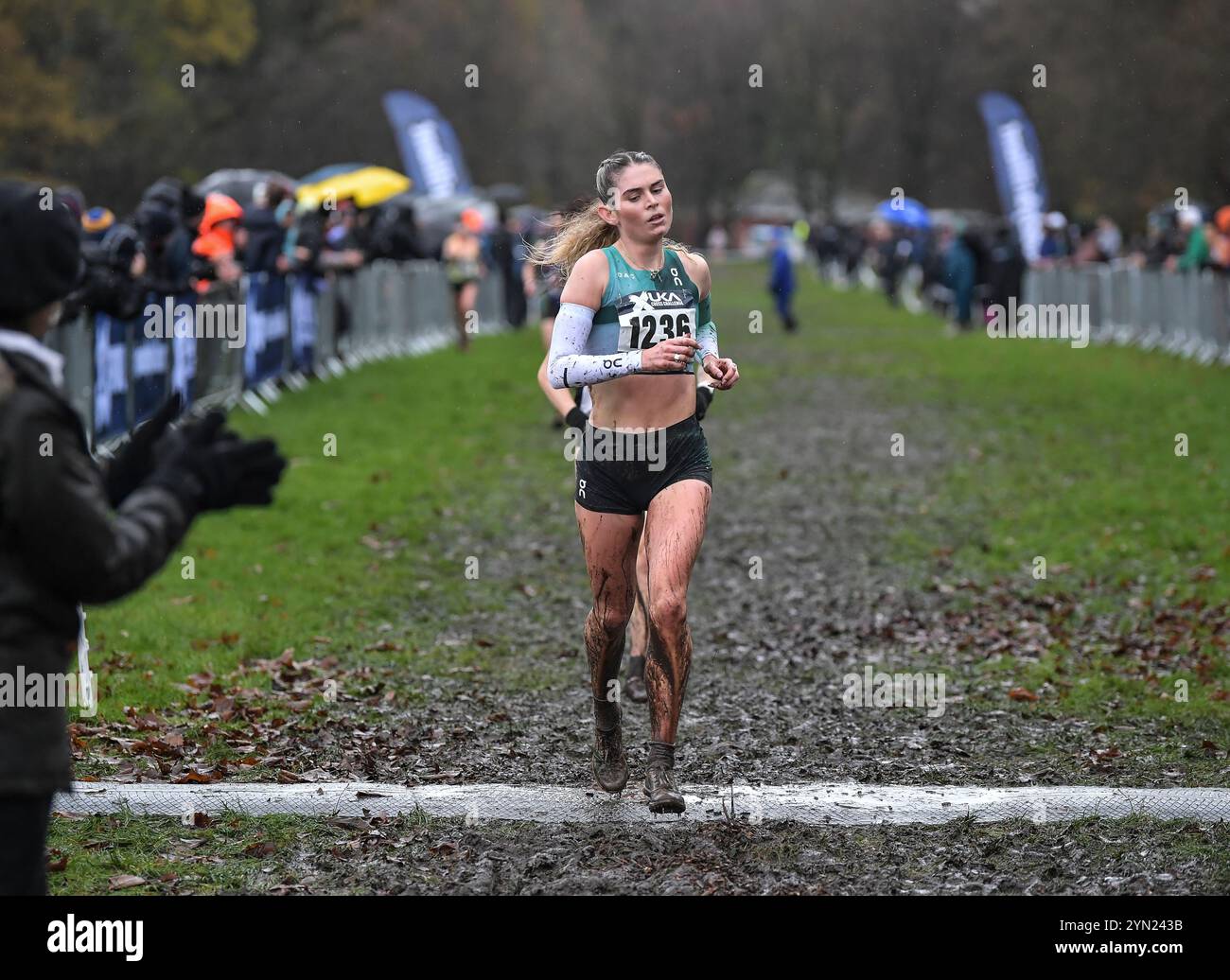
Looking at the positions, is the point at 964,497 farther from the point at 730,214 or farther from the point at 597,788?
the point at 730,214

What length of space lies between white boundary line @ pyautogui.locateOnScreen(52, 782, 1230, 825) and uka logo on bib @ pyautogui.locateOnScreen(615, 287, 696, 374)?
1.57 metres

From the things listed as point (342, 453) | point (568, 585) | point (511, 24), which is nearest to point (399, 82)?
point (511, 24)

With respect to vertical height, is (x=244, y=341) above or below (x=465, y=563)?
above

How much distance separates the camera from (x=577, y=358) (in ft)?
20.5

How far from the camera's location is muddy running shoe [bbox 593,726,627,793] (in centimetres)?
659

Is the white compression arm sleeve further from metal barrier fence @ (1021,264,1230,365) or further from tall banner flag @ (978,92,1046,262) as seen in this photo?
tall banner flag @ (978,92,1046,262)

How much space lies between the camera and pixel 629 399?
6.45m

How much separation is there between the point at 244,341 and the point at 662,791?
1258 cm

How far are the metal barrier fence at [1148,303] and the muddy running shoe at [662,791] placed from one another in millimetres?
19327

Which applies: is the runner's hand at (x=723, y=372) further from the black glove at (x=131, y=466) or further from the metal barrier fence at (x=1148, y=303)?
the metal barrier fence at (x=1148, y=303)

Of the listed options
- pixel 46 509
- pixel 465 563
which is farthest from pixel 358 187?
A: pixel 46 509

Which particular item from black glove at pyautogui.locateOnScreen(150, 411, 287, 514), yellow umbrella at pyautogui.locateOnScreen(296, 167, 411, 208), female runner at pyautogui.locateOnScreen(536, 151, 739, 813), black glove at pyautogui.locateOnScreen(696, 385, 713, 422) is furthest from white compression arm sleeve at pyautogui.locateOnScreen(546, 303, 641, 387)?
yellow umbrella at pyautogui.locateOnScreen(296, 167, 411, 208)

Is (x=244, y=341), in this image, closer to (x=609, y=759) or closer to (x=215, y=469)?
(x=609, y=759)
